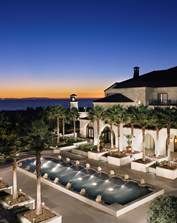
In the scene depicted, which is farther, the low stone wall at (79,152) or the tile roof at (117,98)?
the tile roof at (117,98)

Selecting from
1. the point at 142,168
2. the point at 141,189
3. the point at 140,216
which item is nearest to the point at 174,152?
the point at 142,168

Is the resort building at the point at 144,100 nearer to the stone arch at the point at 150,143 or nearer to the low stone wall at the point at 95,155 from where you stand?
the stone arch at the point at 150,143

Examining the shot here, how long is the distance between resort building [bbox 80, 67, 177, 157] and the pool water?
820 centimetres

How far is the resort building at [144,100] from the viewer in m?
37.7

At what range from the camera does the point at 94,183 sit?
2716 cm

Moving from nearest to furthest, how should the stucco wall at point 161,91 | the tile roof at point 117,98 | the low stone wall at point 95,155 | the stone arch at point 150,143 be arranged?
the low stone wall at point 95,155
the stone arch at point 150,143
the stucco wall at point 161,91
the tile roof at point 117,98

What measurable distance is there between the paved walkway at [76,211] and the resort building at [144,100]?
14168 millimetres

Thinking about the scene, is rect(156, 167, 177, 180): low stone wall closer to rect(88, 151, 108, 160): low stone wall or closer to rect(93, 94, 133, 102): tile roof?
rect(88, 151, 108, 160): low stone wall

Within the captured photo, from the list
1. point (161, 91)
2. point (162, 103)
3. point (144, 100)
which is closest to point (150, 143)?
point (162, 103)

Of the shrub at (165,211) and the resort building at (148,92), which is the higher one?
the resort building at (148,92)

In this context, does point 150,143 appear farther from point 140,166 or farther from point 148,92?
point 140,166

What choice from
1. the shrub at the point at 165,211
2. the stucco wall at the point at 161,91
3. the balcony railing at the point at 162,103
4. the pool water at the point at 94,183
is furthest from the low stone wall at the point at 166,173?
the stucco wall at the point at 161,91

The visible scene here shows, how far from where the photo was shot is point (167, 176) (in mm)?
28125

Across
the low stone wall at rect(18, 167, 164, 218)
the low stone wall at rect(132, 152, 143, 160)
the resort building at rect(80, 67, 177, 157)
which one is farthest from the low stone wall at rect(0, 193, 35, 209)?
the resort building at rect(80, 67, 177, 157)
